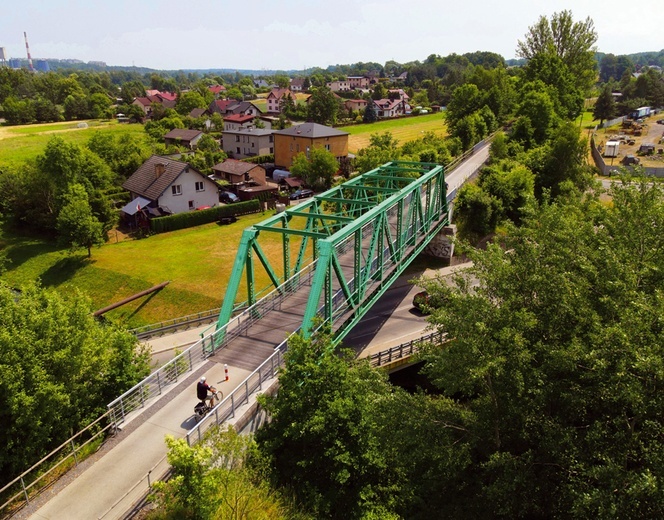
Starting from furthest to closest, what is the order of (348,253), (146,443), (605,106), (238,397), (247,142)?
(605,106), (247,142), (348,253), (238,397), (146,443)

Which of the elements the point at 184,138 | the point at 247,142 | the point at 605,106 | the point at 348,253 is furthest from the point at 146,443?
the point at 605,106

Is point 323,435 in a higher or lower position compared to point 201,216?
higher

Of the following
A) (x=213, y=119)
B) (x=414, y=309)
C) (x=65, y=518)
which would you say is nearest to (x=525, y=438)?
(x=65, y=518)

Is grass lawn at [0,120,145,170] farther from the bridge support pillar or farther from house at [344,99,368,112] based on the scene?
the bridge support pillar

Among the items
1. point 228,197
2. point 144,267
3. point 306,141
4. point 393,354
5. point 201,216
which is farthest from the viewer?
point 306,141

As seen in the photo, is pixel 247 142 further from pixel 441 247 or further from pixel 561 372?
pixel 561 372

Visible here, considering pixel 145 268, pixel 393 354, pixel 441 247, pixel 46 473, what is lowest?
pixel 145 268
